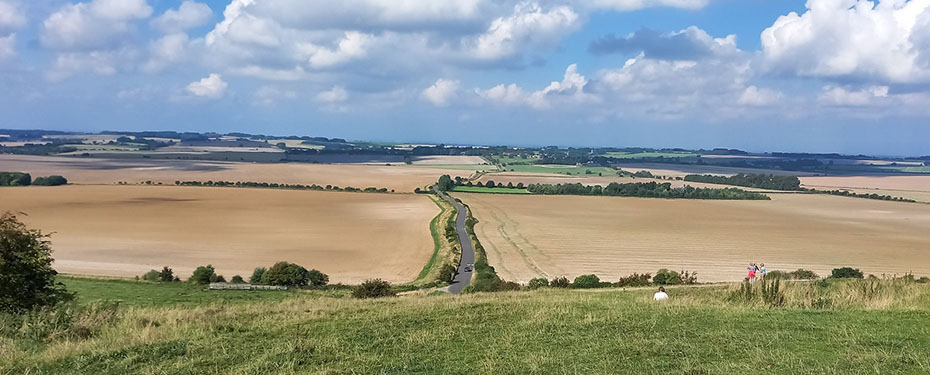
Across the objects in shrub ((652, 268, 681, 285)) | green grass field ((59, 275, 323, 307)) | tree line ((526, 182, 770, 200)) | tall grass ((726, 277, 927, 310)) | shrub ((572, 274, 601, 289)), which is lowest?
green grass field ((59, 275, 323, 307))

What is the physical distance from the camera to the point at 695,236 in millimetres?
67875

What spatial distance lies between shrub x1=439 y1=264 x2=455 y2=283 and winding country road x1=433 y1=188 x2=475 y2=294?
0.42 m

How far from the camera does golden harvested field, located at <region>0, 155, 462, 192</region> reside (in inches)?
4953

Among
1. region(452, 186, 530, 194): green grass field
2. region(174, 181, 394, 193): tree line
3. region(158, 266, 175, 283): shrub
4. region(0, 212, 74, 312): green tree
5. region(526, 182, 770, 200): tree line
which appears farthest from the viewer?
region(526, 182, 770, 200): tree line

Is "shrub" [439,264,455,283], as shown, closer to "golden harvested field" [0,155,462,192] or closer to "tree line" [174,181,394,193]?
"tree line" [174,181,394,193]

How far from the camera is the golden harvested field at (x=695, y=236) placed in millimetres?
50469

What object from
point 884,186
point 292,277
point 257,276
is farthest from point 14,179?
point 884,186

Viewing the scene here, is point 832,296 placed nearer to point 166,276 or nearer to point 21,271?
point 21,271

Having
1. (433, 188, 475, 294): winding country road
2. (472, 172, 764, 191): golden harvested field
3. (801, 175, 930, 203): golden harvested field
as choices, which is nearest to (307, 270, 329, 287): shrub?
(433, 188, 475, 294): winding country road

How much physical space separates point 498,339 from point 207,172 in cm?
14561

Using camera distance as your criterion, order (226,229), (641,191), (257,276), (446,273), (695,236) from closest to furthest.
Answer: (257,276) < (446,273) < (226,229) < (695,236) < (641,191)

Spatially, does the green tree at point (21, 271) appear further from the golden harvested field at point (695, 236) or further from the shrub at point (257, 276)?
the golden harvested field at point (695, 236)

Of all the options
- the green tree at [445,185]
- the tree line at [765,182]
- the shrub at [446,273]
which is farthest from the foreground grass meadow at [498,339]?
the tree line at [765,182]

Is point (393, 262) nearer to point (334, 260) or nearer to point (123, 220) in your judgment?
point (334, 260)
